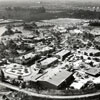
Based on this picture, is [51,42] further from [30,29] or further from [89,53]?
[30,29]

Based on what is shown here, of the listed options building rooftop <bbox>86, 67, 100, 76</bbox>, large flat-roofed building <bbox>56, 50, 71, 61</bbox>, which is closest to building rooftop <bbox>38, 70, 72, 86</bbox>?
building rooftop <bbox>86, 67, 100, 76</bbox>

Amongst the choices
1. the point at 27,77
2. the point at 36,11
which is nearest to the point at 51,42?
the point at 27,77

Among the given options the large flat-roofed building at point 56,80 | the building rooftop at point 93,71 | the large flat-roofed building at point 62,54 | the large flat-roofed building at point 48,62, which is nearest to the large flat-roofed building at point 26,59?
the large flat-roofed building at point 48,62

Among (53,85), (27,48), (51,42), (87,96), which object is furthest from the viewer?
(51,42)

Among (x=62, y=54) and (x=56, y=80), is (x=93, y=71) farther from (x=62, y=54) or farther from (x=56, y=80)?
(x=62, y=54)

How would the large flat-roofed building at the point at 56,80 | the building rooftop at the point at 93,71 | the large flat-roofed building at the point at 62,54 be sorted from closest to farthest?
the large flat-roofed building at the point at 56,80 < the building rooftop at the point at 93,71 < the large flat-roofed building at the point at 62,54

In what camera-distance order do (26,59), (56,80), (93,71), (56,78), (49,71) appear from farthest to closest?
(26,59)
(49,71)
(93,71)
(56,78)
(56,80)

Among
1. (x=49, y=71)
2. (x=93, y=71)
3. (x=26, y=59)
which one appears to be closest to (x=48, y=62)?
(x=49, y=71)

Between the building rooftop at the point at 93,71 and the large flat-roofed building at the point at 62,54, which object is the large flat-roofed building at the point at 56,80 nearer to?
the building rooftop at the point at 93,71
